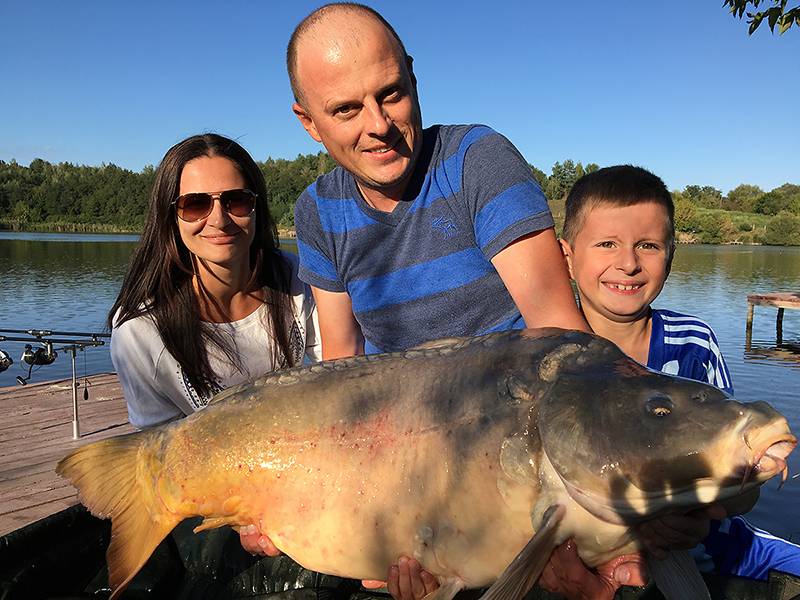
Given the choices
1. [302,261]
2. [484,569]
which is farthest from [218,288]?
[484,569]

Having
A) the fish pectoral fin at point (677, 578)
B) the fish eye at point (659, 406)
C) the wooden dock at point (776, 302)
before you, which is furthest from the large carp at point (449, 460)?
the wooden dock at point (776, 302)

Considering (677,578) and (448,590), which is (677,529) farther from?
(448,590)

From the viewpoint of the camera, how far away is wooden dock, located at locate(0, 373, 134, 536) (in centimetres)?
457

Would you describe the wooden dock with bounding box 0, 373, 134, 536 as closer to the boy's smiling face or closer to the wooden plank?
the boy's smiling face

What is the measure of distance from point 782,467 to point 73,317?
20.2 meters

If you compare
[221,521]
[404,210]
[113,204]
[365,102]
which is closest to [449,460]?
[221,521]

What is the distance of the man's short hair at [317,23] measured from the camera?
2.41 meters

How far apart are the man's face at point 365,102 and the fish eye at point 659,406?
Result: 1.29 metres

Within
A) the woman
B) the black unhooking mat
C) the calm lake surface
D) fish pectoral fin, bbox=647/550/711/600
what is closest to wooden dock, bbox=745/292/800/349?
the calm lake surface

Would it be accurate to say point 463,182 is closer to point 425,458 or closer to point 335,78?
point 335,78

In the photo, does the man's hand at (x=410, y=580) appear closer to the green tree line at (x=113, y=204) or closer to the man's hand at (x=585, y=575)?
the man's hand at (x=585, y=575)

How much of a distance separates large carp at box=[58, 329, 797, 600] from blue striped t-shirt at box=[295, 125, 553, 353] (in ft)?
1.80

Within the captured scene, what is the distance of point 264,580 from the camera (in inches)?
113

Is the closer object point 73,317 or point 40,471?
point 40,471
